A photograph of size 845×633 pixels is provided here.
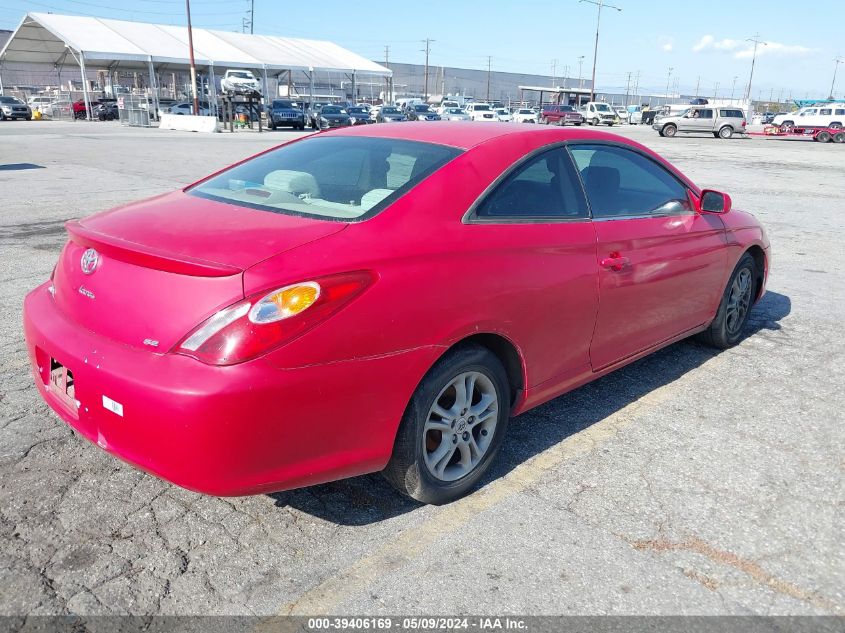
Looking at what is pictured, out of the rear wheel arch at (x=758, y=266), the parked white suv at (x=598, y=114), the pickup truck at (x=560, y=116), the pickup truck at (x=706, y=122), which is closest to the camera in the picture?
the rear wheel arch at (x=758, y=266)

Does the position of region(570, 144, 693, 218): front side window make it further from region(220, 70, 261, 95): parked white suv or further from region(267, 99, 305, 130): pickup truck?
region(220, 70, 261, 95): parked white suv

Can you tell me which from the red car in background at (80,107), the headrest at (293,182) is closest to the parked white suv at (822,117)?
the red car in background at (80,107)

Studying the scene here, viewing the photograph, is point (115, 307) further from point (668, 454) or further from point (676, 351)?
point (676, 351)

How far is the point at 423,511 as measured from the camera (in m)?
2.91

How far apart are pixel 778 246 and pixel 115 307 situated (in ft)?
27.4

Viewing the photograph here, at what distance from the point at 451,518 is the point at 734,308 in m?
3.04

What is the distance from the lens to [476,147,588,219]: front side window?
3053mm

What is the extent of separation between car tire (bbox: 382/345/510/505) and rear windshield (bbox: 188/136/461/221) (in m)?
0.70

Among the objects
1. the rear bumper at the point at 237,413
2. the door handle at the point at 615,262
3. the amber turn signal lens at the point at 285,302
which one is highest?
the amber turn signal lens at the point at 285,302

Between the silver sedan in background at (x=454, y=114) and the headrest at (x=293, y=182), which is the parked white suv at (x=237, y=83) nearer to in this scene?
the silver sedan in background at (x=454, y=114)

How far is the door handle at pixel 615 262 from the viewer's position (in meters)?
3.43

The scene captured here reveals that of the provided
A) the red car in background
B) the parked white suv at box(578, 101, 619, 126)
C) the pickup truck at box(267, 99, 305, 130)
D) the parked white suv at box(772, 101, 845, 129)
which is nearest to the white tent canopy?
the red car in background

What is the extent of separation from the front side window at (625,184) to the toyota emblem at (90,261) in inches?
89.4

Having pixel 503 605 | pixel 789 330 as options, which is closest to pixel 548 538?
pixel 503 605
